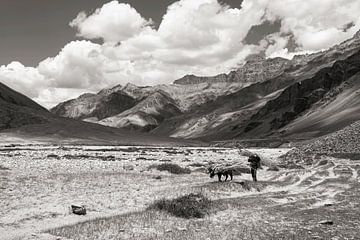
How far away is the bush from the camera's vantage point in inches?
797

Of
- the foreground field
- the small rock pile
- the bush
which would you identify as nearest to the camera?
the foreground field

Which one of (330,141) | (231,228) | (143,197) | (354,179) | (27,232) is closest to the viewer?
(27,232)

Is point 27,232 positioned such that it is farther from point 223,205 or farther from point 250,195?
point 250,195

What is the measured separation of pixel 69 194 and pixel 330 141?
61.4 meters

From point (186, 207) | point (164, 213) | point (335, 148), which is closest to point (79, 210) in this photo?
point (164, 213)

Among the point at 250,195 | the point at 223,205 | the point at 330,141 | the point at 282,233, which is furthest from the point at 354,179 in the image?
the point at 330,141

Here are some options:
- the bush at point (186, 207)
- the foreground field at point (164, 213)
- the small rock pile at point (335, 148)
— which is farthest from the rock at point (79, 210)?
the small rock pile at point (335, 148)

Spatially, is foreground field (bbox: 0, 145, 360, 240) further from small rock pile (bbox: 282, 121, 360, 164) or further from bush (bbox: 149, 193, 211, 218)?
small rock pile (bbox: 282, 121, 360, 164)

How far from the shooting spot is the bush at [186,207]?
797 inches

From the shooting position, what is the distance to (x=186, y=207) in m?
20.5

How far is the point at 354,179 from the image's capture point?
39.3 m

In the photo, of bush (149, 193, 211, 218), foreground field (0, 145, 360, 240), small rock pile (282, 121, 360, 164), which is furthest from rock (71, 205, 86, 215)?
small rock pile (282, 121, 360, 164)

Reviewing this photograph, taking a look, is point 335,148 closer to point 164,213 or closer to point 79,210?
point 164,213

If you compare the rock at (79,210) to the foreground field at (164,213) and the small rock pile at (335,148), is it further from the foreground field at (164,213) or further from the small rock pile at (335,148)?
the small rock pile at (335,148)
